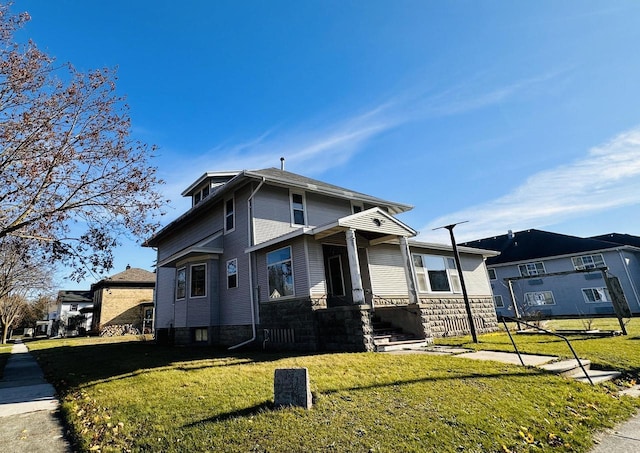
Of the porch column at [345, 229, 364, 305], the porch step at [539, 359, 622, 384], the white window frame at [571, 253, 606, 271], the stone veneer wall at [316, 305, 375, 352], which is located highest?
the white window frame at [571, 253, 606, 271]

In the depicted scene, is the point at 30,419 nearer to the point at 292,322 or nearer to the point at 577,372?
the point at 292,322

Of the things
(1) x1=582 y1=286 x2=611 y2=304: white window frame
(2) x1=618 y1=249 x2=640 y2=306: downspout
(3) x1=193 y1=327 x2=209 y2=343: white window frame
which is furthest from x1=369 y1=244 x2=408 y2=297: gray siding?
(2) x1=618 y1=249 x2=640 y2=306: downspout

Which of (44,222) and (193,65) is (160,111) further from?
(44,222)

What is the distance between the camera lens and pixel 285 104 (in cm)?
1181

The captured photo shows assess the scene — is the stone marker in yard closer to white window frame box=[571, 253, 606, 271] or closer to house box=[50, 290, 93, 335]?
white window frame box=[571, 253, 606, 271]

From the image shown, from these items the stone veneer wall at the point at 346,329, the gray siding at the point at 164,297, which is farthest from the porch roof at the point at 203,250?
the stone veneer wall at the point at 346,329

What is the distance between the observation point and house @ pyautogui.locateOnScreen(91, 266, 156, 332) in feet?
100

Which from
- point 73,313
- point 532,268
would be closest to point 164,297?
point 532,268

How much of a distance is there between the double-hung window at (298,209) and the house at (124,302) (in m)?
23.9

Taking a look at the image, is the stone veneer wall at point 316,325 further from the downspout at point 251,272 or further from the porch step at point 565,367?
the porch step at point 565,367

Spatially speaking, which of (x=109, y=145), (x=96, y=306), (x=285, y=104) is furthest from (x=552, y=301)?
(x=96, y=306)

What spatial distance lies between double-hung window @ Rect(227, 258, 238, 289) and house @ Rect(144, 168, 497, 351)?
1.6 inches

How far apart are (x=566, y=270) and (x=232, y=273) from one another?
29578 millimetres

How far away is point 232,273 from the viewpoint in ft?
42.9
